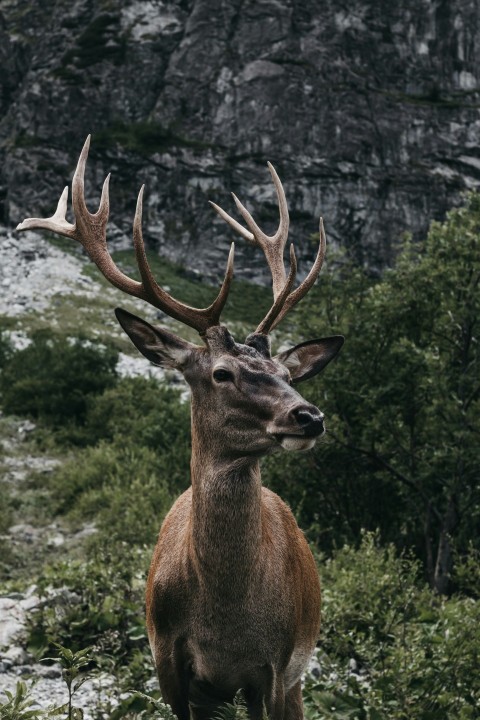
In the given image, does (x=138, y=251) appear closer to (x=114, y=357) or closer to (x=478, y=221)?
(x=478, y=221)

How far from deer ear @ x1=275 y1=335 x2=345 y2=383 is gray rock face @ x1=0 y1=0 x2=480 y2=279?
47697mm

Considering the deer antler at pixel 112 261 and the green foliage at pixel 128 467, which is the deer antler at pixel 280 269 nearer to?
the deer antler at pixel 112 261

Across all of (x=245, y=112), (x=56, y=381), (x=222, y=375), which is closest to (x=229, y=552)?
(x=222, y=375)

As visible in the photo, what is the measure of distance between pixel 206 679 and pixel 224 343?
1.76 meters

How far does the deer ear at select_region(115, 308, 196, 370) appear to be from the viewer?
537 cm

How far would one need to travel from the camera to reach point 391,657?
6598 millimetres

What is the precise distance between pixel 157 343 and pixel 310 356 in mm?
966

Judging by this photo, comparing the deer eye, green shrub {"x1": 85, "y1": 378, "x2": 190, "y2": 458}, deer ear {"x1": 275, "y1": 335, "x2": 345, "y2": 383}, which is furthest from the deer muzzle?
green shrub {"x1": 85, "y1": 378, "x2": 190, "y2": 458}

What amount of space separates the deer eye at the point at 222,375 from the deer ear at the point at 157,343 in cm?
34

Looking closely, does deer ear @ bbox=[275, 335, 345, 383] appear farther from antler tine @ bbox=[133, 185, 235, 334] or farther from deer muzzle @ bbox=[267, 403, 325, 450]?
deer muzzle @ bbox=[267, 403, 325, 450]

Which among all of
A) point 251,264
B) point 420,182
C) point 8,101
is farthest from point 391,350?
point 8,101

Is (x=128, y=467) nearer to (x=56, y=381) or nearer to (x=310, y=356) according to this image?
(x=56, y=381)

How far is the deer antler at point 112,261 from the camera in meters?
5.36

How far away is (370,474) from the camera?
1408 centimetres
